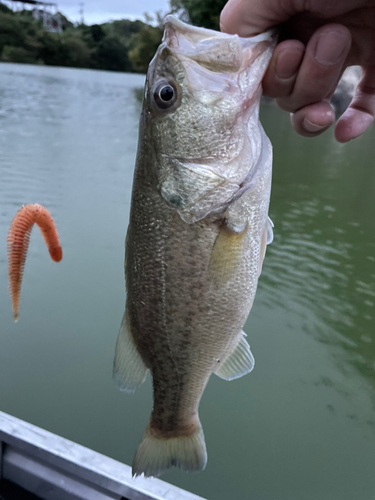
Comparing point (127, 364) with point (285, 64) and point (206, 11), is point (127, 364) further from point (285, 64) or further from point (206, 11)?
point (206, 11)

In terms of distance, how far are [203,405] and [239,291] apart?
2.22 m

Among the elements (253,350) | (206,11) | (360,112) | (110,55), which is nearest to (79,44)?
(110,55)

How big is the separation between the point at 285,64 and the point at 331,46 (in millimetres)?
131

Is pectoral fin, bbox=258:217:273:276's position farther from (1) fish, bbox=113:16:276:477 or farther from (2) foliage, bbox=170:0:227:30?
(2) foliage, bbox=170:0:227:30

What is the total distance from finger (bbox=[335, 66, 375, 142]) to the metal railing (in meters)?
1.62

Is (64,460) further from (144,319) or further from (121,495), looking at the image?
(144,319)

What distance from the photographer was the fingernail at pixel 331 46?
1.09m

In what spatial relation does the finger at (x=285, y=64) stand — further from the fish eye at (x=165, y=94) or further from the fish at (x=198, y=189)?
the fish eye at (x=165, y=94)

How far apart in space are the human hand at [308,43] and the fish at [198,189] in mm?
60

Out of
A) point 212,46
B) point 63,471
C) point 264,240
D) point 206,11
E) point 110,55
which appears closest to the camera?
point 212,46

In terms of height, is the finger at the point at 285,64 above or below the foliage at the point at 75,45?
below

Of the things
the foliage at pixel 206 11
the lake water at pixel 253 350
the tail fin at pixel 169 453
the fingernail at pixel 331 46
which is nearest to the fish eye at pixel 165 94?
the fingernail at pixel 331 46

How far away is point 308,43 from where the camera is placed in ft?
3.71

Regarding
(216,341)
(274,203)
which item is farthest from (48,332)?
(274,203)
